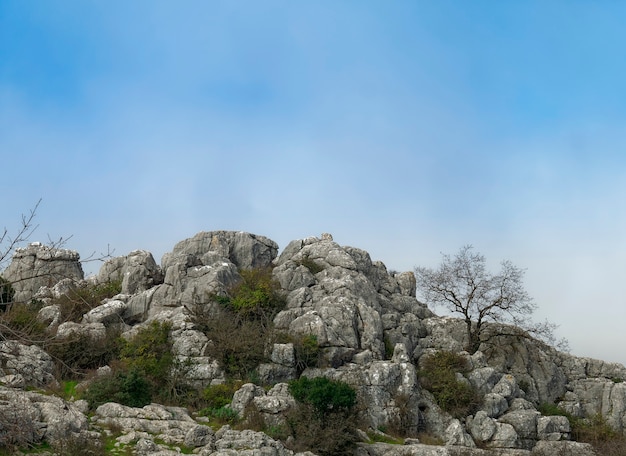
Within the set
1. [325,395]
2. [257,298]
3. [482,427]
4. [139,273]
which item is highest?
[139,273]

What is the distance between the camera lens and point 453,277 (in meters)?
46.0

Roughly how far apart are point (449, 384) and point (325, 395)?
34.5ft

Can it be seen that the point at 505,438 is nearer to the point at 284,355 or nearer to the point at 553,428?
the point at 553,428

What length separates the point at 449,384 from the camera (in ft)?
119

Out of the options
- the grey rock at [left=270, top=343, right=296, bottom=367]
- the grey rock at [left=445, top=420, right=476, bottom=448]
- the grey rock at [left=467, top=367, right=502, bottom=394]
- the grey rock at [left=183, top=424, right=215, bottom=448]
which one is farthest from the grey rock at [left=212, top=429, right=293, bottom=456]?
the grey rock at [left=467, top=367, right=502, bottom=394]

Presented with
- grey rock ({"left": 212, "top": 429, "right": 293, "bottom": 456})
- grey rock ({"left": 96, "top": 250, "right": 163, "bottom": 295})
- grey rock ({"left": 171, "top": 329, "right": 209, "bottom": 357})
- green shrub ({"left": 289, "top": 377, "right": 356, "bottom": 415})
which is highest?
grey rock ({"left": 96, "top": 250, "right": 163, "bottom": 295})

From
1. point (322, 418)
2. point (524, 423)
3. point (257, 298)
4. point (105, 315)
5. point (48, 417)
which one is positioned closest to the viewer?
point (48, 417)

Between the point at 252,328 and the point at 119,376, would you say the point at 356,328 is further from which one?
the point at 119,376

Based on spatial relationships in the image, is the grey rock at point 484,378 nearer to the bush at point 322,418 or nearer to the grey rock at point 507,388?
the grey rock at point 507,388

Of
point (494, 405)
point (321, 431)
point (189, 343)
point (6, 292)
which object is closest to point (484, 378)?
point (494, 405)

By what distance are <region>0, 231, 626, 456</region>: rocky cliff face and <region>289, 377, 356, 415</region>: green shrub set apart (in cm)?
157

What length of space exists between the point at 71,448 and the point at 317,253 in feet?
92.9

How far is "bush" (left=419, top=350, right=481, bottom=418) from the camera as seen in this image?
35.7 m

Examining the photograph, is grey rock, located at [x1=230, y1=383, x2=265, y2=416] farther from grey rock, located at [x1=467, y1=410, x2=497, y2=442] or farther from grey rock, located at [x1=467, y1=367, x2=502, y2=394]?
grey rock, located at [x1=467, y1=367, x2=502, y2=394]
